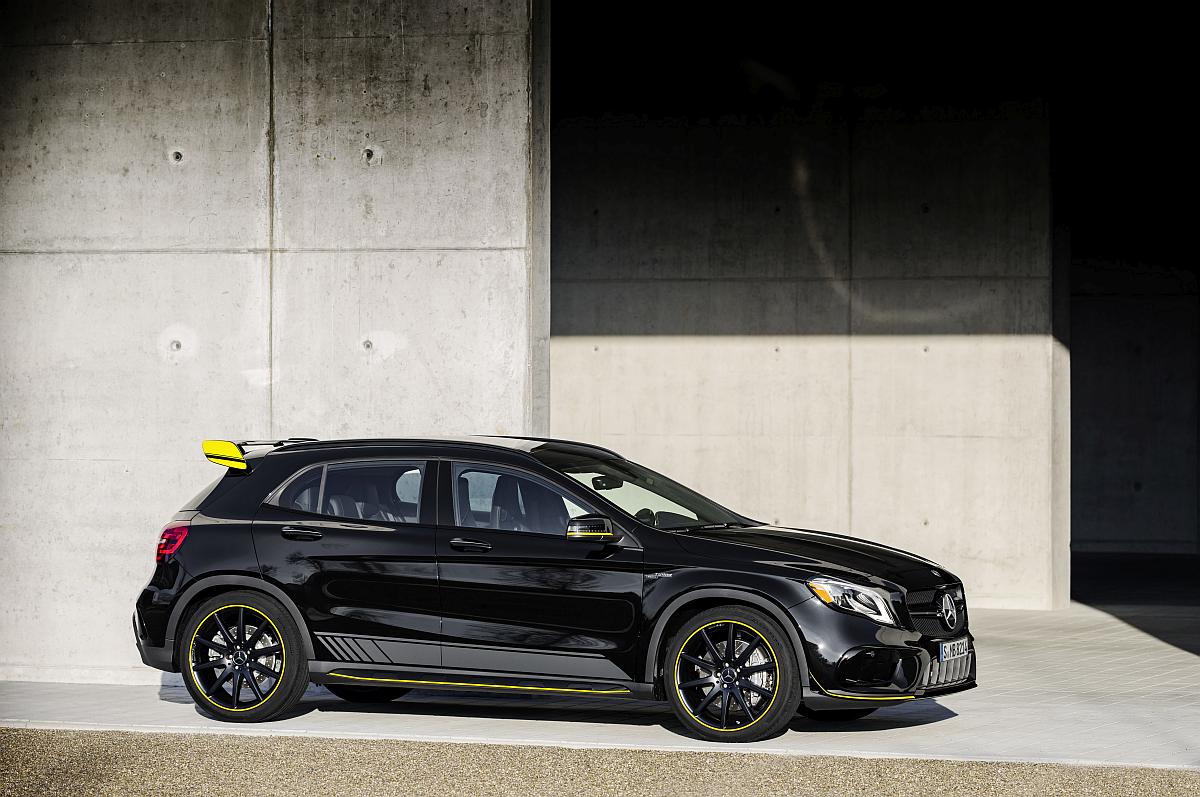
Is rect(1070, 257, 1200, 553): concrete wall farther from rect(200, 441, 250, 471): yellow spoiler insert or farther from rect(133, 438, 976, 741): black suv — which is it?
rect(200, 441, 250, 471): yellow spoiler insert

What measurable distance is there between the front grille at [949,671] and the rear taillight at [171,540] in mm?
4214

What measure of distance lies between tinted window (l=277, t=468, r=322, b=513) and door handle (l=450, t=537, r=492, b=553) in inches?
36.5

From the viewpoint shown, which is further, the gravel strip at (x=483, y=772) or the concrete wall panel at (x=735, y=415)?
the concrete wall panel at (x=735, y=415)

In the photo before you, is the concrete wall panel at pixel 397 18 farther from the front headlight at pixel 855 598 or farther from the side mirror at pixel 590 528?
the front headlight at pixel 855 598

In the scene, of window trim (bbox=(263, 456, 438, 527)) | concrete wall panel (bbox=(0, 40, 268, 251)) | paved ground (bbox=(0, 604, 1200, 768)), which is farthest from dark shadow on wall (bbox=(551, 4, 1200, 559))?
window trim (bbox=(263, 456, 438, 527))

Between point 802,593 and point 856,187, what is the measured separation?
8.86 metres

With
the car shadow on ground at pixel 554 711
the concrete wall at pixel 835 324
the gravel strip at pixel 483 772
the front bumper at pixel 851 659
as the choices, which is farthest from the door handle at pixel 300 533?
the concrete wall at pixel 835 324

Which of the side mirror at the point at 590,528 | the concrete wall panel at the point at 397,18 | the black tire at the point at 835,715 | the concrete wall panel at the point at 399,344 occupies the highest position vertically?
the concrete wall panel at the point at 397,18

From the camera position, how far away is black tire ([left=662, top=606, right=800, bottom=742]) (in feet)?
29.2

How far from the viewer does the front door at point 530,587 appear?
9.20 meters

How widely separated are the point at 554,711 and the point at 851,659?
2.14 meters

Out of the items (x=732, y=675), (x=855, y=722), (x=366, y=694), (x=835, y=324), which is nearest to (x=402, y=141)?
(x=366, y=694)

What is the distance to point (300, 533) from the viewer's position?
385 inches

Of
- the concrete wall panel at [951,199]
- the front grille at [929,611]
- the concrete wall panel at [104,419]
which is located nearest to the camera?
the front grille at [929,611]
